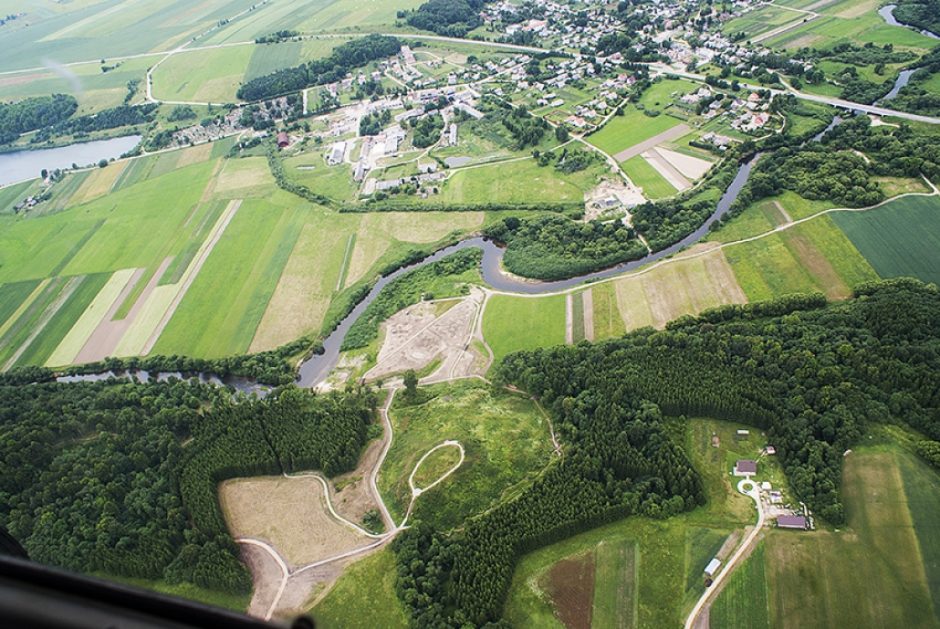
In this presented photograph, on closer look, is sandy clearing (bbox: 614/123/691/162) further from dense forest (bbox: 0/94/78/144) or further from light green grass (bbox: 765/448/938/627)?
dense forest (bbox: 0/94/78/144)

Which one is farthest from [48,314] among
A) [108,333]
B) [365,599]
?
[365,599]

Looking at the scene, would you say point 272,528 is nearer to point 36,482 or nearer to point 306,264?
point 36,482

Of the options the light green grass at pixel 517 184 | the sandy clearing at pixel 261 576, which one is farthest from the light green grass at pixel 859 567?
the light green grass at pixel 517 184

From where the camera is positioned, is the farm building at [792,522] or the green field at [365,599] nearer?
the green field at [365,599]

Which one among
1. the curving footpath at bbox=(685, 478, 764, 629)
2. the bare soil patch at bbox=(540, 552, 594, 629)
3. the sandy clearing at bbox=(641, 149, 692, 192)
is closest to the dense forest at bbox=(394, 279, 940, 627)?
the bare soil patch at bbox=(540, 552, 594, 629)

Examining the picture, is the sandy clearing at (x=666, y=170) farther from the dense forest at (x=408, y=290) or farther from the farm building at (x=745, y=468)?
the farm building at (x=745, y=468)

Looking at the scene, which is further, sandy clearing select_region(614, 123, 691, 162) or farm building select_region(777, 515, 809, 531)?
sandy clearing select_region(614, 123, 691, 162)
